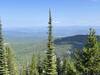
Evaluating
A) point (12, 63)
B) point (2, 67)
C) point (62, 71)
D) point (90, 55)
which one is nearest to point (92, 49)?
point (90, 55)

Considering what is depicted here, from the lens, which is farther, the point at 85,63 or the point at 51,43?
the point at 85,63

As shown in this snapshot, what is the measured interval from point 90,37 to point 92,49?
2.05 m

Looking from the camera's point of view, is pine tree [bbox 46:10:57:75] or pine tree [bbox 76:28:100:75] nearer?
pine tree [bbox 46:10:57:75]

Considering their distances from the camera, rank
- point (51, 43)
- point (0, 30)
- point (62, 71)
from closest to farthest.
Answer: point (51, 43) < point (0, 30) < point (62, 71)

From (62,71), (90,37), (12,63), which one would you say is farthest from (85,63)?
(62,71)

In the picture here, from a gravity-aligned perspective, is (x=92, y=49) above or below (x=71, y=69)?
above

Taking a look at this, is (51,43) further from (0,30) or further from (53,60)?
(0,30)

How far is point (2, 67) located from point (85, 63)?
24.8 metres

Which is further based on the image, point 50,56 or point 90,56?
point 90,56

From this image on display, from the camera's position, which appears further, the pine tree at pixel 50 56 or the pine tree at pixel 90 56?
the pine tree at pixel 90 56

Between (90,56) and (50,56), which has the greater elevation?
(50,56)

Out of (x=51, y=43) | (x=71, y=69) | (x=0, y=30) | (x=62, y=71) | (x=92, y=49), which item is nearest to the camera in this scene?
(x=51, y=43)

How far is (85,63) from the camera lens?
49.2 m

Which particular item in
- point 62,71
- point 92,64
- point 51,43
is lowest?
point 62,71
